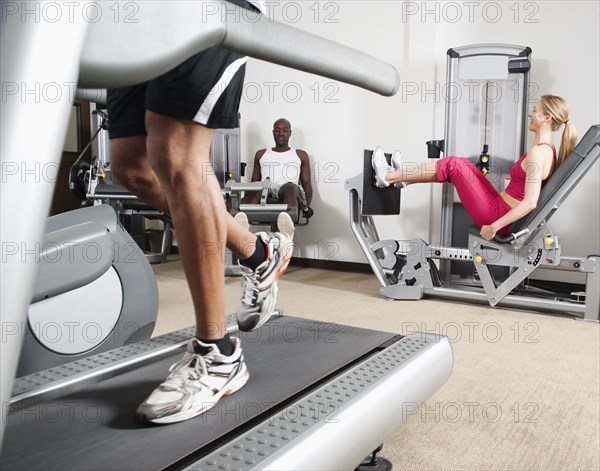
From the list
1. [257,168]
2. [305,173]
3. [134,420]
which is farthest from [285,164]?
[134,420]

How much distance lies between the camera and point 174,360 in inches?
56.9

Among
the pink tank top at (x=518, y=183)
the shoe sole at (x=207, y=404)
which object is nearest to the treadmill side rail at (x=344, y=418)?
the shoe sole at (x=207, y=404)

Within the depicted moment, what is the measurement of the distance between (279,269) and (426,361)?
466 millimetres

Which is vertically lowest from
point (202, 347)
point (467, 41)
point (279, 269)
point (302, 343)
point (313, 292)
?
point (313, 292)

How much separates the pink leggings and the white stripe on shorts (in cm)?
229

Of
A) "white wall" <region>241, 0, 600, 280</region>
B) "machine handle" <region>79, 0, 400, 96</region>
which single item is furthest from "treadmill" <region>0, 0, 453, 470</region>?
"white wall" <region>241, 0, 600, 280</region>

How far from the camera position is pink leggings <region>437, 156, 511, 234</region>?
9.86 ft

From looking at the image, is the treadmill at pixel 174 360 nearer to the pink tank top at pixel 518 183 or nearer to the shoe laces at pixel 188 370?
the shoe laces at pixel 188 370

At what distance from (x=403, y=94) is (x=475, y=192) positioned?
53.3 inches

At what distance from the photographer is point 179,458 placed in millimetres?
880

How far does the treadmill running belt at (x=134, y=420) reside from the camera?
35.1 inches

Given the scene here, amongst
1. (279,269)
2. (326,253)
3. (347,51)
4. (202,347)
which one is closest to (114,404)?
(202,347)

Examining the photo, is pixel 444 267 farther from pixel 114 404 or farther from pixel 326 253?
pixel 114 404

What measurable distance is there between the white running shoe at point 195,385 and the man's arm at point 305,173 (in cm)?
330
